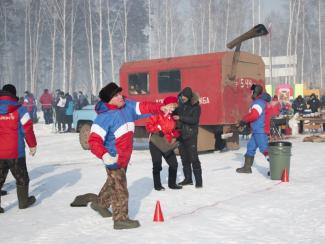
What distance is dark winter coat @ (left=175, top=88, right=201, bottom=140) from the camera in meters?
7.82

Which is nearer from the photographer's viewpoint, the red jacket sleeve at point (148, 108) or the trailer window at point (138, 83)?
the red jacket sleeve at point (148, 108)

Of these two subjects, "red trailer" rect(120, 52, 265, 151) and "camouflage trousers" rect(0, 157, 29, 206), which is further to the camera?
"red trailer" rect(120, 52, 265, 151)

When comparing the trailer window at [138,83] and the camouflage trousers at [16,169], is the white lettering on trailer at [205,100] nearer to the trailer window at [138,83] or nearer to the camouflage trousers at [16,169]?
the trailer window at [138,83]

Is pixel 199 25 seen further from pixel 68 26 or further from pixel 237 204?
pixel 237 204

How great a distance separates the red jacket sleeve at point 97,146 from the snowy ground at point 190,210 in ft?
3.16

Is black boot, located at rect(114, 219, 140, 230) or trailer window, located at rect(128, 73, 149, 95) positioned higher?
trailer window, located at rect(128, 73, 149, 95)

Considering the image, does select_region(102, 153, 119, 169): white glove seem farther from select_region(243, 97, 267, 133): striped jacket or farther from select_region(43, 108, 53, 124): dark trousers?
select_region(43, 108, 53, 124): dark trousers

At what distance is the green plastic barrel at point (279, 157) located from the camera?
856 centimetres

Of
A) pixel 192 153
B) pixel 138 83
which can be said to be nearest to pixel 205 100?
pixel 138 83

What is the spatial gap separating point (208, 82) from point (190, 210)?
6580 mm

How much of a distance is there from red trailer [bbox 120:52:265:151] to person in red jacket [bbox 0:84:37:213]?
6.55m

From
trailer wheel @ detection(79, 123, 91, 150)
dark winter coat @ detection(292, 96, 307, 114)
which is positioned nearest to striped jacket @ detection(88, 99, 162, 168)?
trailer wheel @ detection(79, 123, 91, 150)

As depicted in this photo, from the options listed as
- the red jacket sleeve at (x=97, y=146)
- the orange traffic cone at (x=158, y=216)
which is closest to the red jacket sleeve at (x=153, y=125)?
the orange traffic cone at (x=158, y=216)

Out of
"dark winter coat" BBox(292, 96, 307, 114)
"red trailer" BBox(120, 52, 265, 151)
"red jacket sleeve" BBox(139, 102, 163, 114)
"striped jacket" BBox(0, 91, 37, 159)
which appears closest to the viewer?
"red jacket sleeve" BBox(139, 102, 163, 114)
